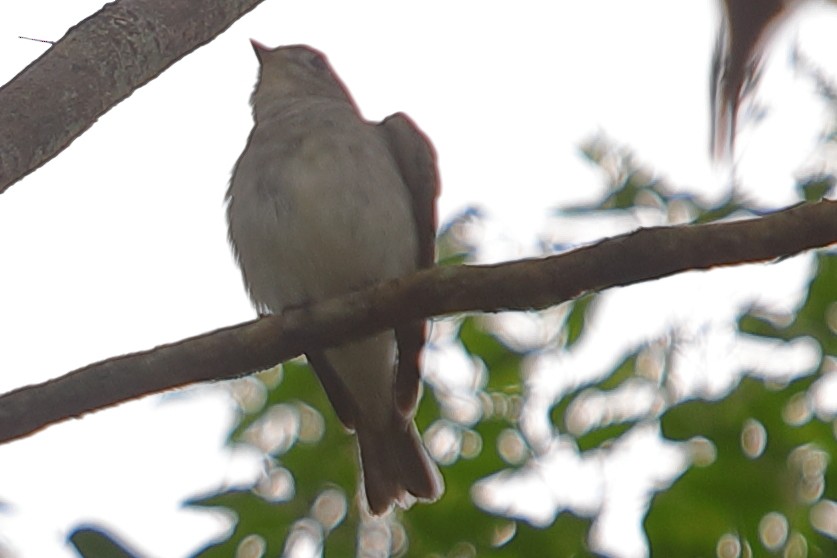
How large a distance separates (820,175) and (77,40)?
214 centimetres

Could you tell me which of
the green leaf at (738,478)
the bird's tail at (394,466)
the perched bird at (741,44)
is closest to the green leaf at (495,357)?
the bird's tail at (394,466)

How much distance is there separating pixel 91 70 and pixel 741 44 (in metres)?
2.37

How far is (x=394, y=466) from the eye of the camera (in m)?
4.14

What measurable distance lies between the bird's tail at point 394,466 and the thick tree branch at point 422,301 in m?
0.66

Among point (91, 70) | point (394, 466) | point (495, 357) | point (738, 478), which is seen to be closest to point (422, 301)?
point (495, 357)

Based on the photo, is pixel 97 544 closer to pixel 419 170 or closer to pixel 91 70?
pixel 91 70

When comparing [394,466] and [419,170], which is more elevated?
[419,170]

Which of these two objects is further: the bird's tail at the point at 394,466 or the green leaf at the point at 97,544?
the bird's tail at the point at 394,466

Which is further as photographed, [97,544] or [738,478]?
[738,478]

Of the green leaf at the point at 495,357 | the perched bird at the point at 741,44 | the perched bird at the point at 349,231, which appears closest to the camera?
the perched bird at the point at 741,44

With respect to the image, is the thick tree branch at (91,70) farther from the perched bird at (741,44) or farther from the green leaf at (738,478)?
the perched bird at (741,44)

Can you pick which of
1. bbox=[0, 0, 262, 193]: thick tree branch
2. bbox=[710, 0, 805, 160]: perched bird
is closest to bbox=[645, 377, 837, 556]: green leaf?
bbox=[0, 0, 262, 193]: thick tree branch

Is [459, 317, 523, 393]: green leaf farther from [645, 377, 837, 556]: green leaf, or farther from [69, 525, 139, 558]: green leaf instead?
[69, 525, 139, 558]: green leaf

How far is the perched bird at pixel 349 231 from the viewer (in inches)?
167
